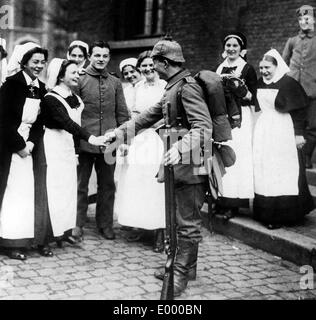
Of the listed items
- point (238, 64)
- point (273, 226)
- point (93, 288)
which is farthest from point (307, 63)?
point (93, 288)

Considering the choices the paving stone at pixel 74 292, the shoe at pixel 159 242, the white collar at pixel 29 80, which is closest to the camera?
the paving stone at pixel 74 292

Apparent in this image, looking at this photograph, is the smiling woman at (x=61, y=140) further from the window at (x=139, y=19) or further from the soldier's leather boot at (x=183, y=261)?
the window at (x=139, y=19)

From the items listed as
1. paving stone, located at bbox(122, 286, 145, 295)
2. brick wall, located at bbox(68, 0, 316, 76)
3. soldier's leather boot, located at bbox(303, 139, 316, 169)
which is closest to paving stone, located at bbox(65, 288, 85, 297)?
paving stone, located at bbox(122, 286, 145, 295)

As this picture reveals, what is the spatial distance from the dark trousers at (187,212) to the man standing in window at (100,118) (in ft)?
5.26

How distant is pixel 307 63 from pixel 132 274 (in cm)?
396

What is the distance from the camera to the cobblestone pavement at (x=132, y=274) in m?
4.52

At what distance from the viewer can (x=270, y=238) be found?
5.75 meters

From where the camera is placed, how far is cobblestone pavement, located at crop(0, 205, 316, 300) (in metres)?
4.52

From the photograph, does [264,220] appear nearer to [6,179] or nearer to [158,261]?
[158,261]

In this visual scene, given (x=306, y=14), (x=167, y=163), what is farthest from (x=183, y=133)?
(x=306, y=14)

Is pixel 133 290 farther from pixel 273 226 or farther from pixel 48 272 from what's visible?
pixel 273 226

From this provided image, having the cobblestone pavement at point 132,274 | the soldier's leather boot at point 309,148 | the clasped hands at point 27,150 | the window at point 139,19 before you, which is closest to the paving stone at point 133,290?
the cobblestone pavement at point 132,274

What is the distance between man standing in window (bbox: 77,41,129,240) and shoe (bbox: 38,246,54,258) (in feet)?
2.05

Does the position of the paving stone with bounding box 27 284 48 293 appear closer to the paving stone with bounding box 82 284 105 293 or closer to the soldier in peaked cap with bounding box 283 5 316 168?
the paving stone with bounding box 82 284 105 293
